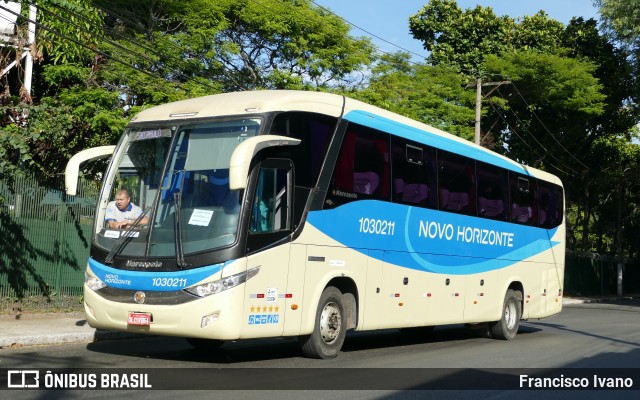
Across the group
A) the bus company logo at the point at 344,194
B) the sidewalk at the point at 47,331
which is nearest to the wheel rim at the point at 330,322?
the bus company logo at the point at 344,194

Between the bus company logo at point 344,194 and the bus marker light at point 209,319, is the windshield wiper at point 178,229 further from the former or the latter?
the bus company logo at point 344,194

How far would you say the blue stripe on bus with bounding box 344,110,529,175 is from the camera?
1300 centimetres

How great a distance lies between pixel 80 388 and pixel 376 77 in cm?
2356

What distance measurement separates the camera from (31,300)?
16.6 meters

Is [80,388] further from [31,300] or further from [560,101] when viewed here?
[560,101]

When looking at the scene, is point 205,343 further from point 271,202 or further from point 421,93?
point 421,93

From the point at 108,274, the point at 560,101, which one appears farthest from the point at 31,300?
the point at 560,101

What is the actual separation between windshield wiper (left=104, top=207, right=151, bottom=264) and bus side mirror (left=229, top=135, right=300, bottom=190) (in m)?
1.78

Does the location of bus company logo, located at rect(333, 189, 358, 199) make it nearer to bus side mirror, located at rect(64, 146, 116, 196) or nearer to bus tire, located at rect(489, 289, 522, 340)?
bus side mirror, located at rect(64, 146, 116, 196)

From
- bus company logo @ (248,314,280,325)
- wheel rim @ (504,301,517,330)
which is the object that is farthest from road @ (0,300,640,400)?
wheel rim @ (504,301,517,330)

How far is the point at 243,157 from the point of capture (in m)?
9.75

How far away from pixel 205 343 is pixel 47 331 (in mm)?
2858

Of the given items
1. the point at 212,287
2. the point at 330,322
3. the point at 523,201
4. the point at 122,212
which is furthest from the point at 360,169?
the point at 523,201

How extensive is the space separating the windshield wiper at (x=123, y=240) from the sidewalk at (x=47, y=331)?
2.60 meters
